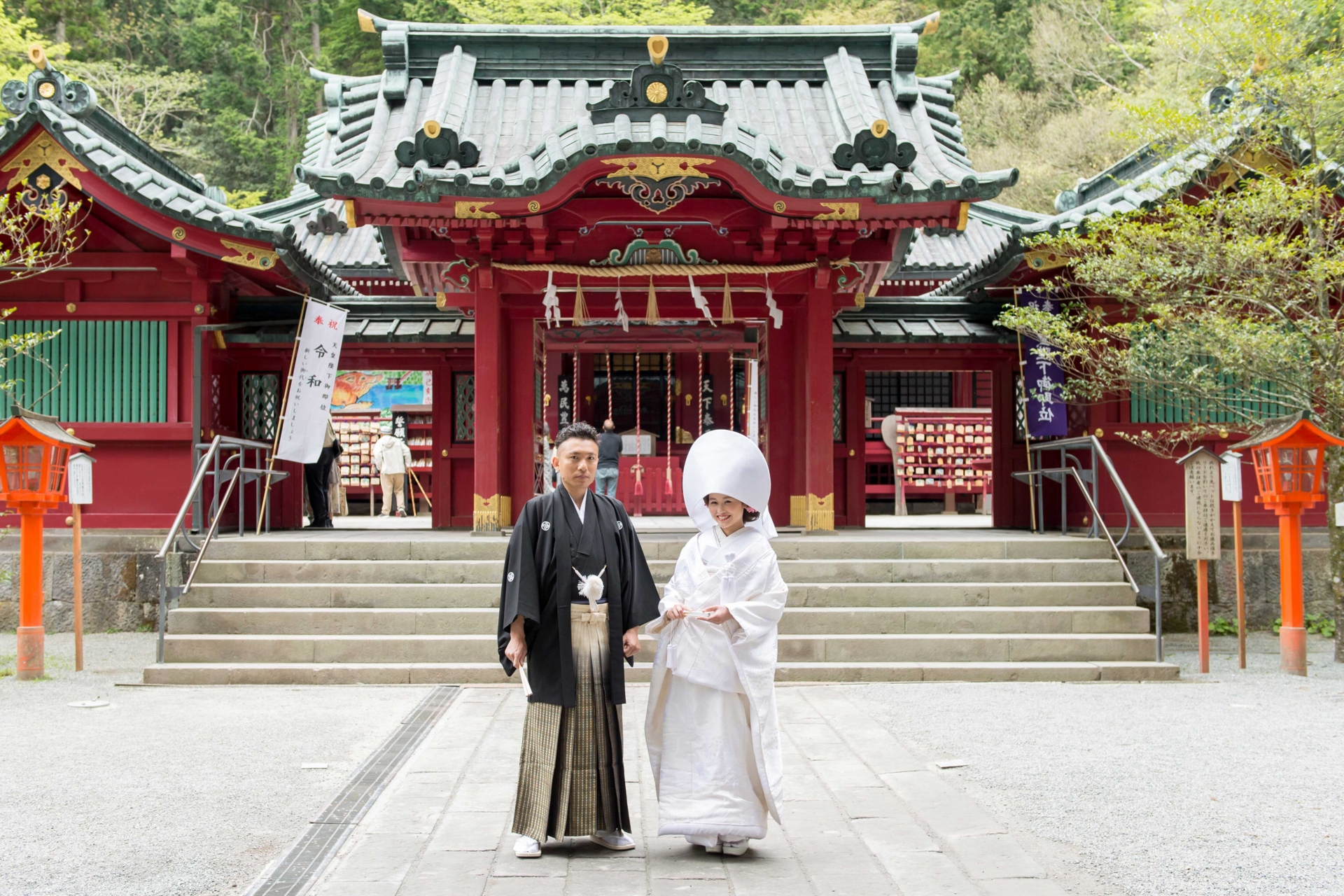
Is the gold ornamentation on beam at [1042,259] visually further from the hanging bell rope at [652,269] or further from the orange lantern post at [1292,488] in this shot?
the orange lantern post at [1292,488]

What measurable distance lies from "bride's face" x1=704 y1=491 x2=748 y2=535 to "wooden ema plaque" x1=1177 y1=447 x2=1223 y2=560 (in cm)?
592

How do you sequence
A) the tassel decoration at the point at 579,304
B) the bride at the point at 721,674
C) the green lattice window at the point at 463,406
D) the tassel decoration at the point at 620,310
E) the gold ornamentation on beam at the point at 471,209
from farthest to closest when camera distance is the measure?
the green lattice window at the point at 463,406
the tassel decoration at the point at 620,310
the tassel decoration at the point at 579,304
the gold ornamentation on beam at the point at 471,209
the bride at the point at 721,674

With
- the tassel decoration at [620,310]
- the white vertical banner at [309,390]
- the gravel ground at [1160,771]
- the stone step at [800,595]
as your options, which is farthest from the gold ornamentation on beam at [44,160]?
the gravel ground at [1160,771]

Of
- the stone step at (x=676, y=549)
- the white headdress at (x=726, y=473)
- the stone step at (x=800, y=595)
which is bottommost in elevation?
the stone step at (x=800, y=595)

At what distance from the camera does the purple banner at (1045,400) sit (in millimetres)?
12508

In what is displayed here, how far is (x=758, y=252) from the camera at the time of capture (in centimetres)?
1184

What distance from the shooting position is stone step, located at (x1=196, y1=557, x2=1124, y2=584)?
9.73 m

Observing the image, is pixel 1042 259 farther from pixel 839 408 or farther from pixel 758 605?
pixel 758 605

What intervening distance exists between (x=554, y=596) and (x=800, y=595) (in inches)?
202

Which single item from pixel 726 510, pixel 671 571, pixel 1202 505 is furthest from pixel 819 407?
pixel 726 510

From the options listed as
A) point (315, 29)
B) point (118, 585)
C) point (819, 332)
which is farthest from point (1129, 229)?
point (315, 29)

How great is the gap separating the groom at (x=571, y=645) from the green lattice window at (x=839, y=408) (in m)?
9.63

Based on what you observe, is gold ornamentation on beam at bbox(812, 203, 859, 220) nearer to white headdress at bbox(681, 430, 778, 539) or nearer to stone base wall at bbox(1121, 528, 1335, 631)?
stone base wall at bbox(1121, 528, 1335, 631)

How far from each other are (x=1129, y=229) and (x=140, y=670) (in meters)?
8.83
